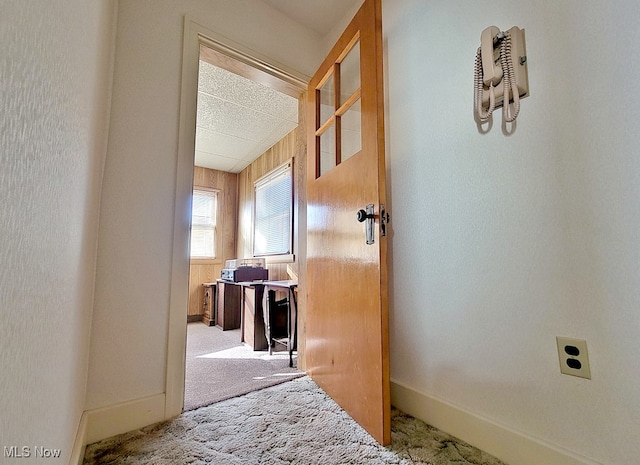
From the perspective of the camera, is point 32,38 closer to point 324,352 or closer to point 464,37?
point 464,37

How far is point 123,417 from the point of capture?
1.24 metres

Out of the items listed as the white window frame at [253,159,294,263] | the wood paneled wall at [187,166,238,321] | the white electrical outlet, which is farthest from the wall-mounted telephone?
the wood paneled wall at [187,166,238,321]

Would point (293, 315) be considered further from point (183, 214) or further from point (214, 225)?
point (214, 225)

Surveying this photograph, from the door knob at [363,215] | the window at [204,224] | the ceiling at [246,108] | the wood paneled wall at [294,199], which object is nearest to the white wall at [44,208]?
the door knob at [363,215]

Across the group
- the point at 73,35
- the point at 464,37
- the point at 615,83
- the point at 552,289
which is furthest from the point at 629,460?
the point at 73,35

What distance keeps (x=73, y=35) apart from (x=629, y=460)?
180 cm

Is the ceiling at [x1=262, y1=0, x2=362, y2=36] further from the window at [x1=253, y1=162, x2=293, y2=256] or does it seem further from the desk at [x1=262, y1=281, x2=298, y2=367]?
the desk at [x1=262, y1=281, x2=298, y2=367]

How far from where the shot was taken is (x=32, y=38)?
1.47 ft

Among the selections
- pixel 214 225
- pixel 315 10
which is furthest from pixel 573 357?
pixel 214 225

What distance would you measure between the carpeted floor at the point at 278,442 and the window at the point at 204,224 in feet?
10.9

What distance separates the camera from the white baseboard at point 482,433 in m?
0.93

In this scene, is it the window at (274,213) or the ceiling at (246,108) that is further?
the window at (274,213)

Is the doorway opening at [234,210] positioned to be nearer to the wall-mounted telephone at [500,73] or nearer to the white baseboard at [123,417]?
the white baseboard at [123,417]

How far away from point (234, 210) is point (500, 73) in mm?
4319
